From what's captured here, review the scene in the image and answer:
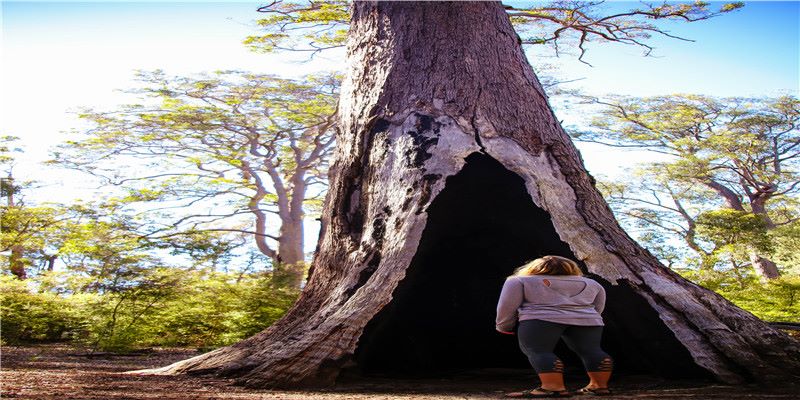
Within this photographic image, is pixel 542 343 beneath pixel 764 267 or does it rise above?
above

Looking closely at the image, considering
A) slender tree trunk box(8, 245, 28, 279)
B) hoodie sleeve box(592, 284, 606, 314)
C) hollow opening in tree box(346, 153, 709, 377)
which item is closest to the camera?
hoodie sleeve box(592, 284, 606, 314)

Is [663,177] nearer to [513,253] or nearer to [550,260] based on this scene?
[513,253]

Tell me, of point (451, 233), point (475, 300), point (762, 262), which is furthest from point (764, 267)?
point (451, 233)

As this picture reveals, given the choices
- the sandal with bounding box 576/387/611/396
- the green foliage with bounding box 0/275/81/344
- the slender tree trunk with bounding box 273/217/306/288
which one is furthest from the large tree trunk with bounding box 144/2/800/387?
the slender tree trunk with bounding box 273/217/306/288

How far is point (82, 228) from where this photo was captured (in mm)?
18188

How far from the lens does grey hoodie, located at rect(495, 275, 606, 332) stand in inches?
158

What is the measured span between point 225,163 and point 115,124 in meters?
3.65

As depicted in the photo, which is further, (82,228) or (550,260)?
(82,228)

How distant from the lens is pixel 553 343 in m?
4.01

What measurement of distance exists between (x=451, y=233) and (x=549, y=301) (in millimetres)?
2083

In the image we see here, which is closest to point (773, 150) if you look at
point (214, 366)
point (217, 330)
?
point (217, 330)

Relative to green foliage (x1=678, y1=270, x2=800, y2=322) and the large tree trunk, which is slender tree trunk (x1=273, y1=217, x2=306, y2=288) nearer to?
green foliage (x1=678, y1=270, x2=800, y2=322)

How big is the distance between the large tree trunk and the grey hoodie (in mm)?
539

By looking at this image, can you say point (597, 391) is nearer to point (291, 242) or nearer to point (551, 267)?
point (551, 267)
